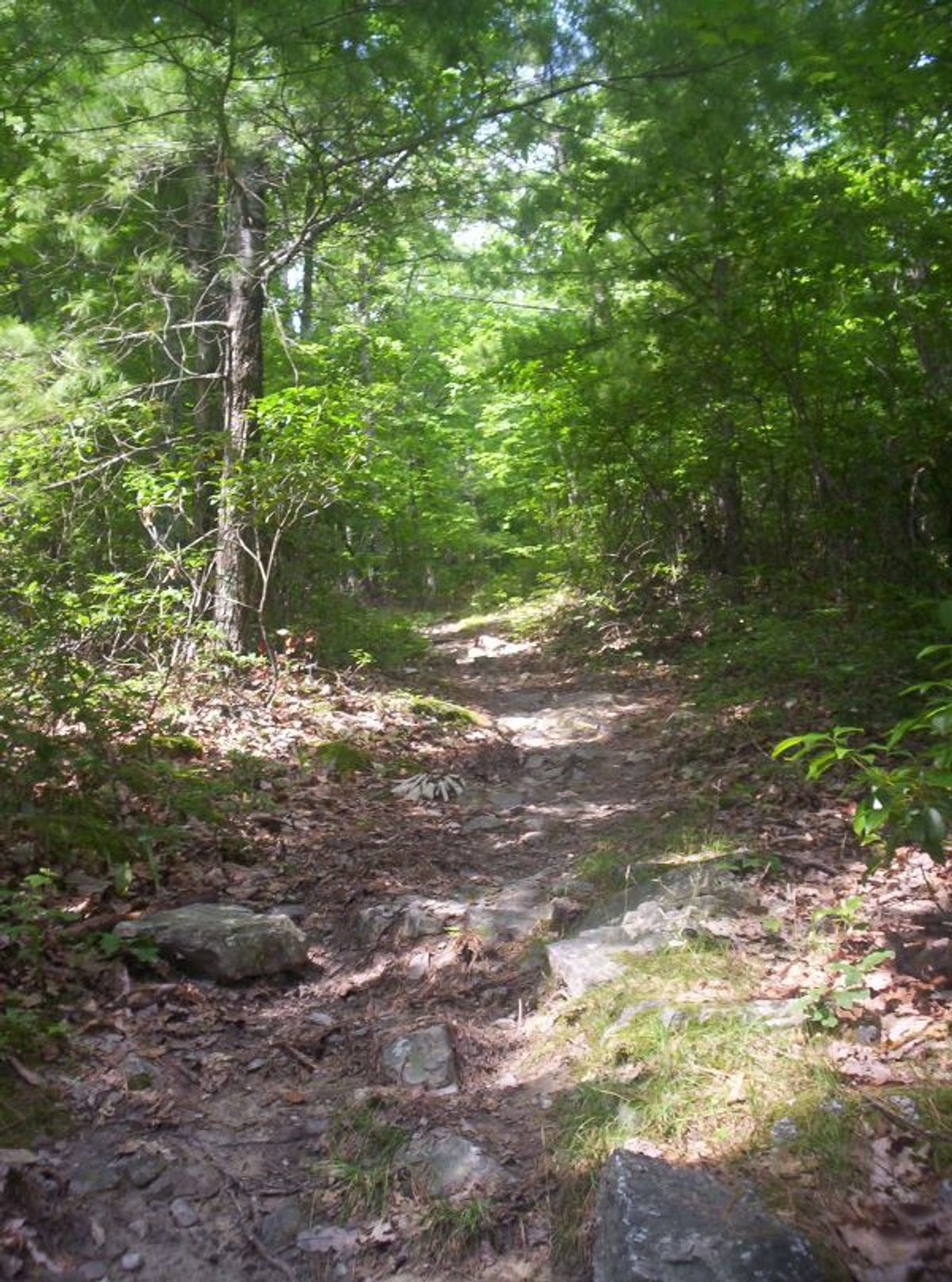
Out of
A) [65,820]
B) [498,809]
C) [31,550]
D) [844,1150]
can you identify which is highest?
[31,550]

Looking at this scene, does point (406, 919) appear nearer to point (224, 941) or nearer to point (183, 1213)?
point (224, 941)

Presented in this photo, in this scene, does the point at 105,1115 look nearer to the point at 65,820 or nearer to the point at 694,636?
the point at 65,820

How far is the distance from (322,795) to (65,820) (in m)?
2.02

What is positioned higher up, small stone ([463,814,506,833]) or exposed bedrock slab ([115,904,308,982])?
exposed bedrock slab ([115,904,308,982])

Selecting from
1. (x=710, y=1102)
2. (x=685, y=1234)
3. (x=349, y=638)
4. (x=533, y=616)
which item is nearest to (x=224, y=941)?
(x=710, y=1102)

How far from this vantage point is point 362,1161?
2938 mm

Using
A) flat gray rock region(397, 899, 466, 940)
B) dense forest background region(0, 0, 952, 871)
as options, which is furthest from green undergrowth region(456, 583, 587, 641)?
flat gray rock region(397, 899, 466, 940)

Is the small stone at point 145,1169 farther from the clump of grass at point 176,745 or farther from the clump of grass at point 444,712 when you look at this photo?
the clump of grass at point 444,712

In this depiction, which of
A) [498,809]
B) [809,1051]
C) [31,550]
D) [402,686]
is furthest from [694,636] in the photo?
[809,1051]

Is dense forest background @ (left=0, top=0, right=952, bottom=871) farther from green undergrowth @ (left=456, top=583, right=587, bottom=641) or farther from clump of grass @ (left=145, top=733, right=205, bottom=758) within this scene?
green undergrowth @ (left=456, top=583, right=587, bottom=641)

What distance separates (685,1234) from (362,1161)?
45.9 inches

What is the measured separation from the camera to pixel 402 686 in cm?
978

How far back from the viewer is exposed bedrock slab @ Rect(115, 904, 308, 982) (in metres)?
3.97

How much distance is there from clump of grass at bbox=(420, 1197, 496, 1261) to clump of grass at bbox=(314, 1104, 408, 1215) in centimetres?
19
